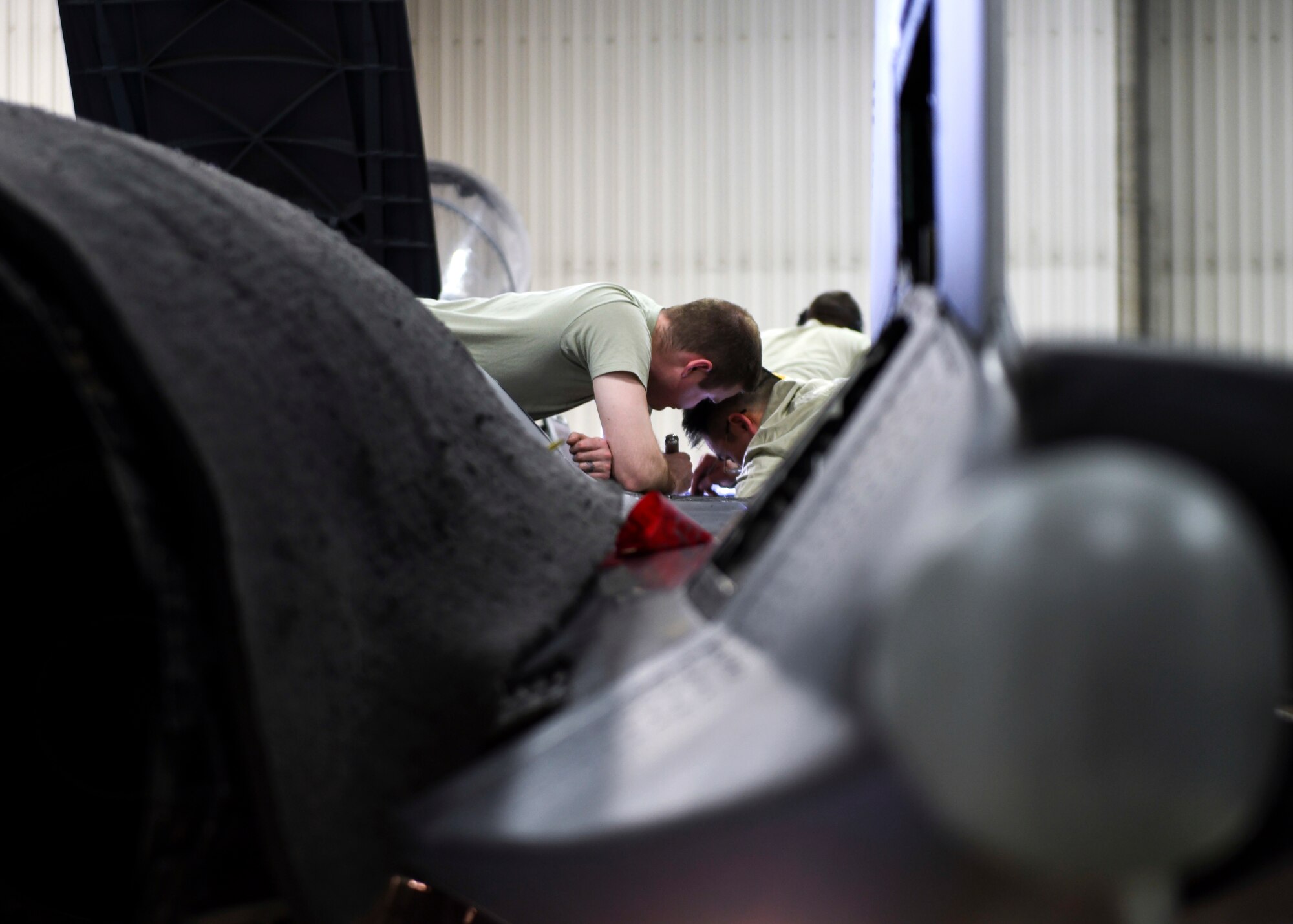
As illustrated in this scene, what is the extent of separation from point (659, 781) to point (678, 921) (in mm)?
74

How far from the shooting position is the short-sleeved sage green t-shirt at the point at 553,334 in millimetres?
2193

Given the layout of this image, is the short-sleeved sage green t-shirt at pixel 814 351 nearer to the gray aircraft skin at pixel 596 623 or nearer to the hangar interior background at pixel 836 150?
the gray aircraft skin at pixel 596 623

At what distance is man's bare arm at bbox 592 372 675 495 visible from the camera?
2.20m

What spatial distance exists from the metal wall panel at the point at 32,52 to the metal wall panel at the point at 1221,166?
7442mm

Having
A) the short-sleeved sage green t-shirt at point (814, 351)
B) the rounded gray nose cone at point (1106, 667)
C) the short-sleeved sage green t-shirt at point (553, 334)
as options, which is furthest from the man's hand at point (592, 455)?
the rounded gray nose cone at point (1106, 667)

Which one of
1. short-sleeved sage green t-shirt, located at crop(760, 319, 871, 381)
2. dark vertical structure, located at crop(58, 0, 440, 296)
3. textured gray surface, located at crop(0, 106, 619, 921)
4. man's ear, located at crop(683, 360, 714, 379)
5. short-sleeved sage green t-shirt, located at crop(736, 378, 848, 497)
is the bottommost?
short-sleeved sage green t-shirt, located at crop(760, 319, 871, 381)

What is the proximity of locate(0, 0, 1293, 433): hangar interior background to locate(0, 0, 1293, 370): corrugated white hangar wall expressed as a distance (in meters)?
0.01

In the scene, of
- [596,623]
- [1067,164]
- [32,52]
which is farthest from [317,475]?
[32,52]

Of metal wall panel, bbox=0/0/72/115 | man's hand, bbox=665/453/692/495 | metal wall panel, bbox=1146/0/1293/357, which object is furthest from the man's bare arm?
metal wall panel, bbox=0/0/72/115

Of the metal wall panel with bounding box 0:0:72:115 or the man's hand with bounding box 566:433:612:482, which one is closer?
the man's hand with bounding box 566:433:612:482

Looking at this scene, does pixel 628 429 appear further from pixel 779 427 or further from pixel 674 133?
pixel 674 133

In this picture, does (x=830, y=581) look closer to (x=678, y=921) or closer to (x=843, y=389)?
(x=678, y=921)

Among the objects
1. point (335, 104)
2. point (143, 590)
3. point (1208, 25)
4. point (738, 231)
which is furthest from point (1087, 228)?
point (143, 590)

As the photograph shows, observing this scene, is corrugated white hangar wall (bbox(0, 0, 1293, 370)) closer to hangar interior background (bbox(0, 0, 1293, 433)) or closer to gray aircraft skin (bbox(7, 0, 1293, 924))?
hangar interior background (bbox(0, 0, 1293, 433))
